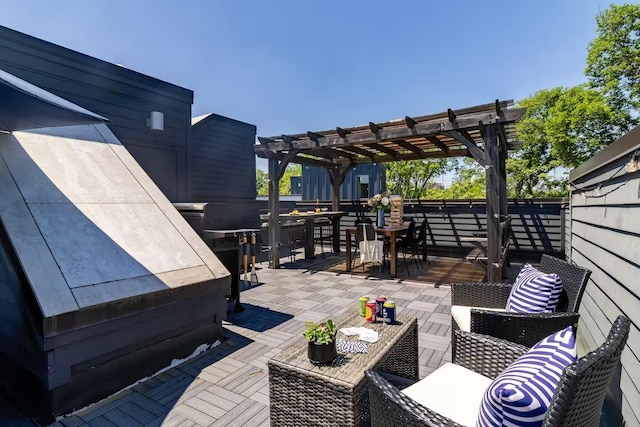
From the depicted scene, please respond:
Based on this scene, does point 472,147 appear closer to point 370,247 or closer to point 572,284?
point 370,247

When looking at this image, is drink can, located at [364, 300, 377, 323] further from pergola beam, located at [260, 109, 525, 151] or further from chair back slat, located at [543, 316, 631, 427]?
pergola beam, located at [260, 109, 525, 151]

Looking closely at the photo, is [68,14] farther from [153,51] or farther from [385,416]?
[385,416]

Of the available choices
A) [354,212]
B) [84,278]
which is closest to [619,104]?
[354,212]

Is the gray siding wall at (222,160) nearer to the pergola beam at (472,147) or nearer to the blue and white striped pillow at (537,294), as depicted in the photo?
the pergola beam at (472,147)

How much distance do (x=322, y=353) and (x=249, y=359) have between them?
1.34 m

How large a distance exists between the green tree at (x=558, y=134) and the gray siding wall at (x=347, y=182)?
5.69 metres

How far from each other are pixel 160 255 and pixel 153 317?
561 mm

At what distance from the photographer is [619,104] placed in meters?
12.0

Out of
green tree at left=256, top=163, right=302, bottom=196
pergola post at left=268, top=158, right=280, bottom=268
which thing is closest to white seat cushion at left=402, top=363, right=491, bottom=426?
pergola post at left=268, top=158, right=280, bottom=268

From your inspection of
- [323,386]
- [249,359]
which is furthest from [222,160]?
[323,386]

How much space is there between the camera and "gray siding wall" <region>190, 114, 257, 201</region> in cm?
782

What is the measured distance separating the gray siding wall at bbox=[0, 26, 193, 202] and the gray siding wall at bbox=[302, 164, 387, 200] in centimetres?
665

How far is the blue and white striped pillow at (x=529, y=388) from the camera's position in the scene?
0.85 m

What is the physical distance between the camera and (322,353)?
159cm
